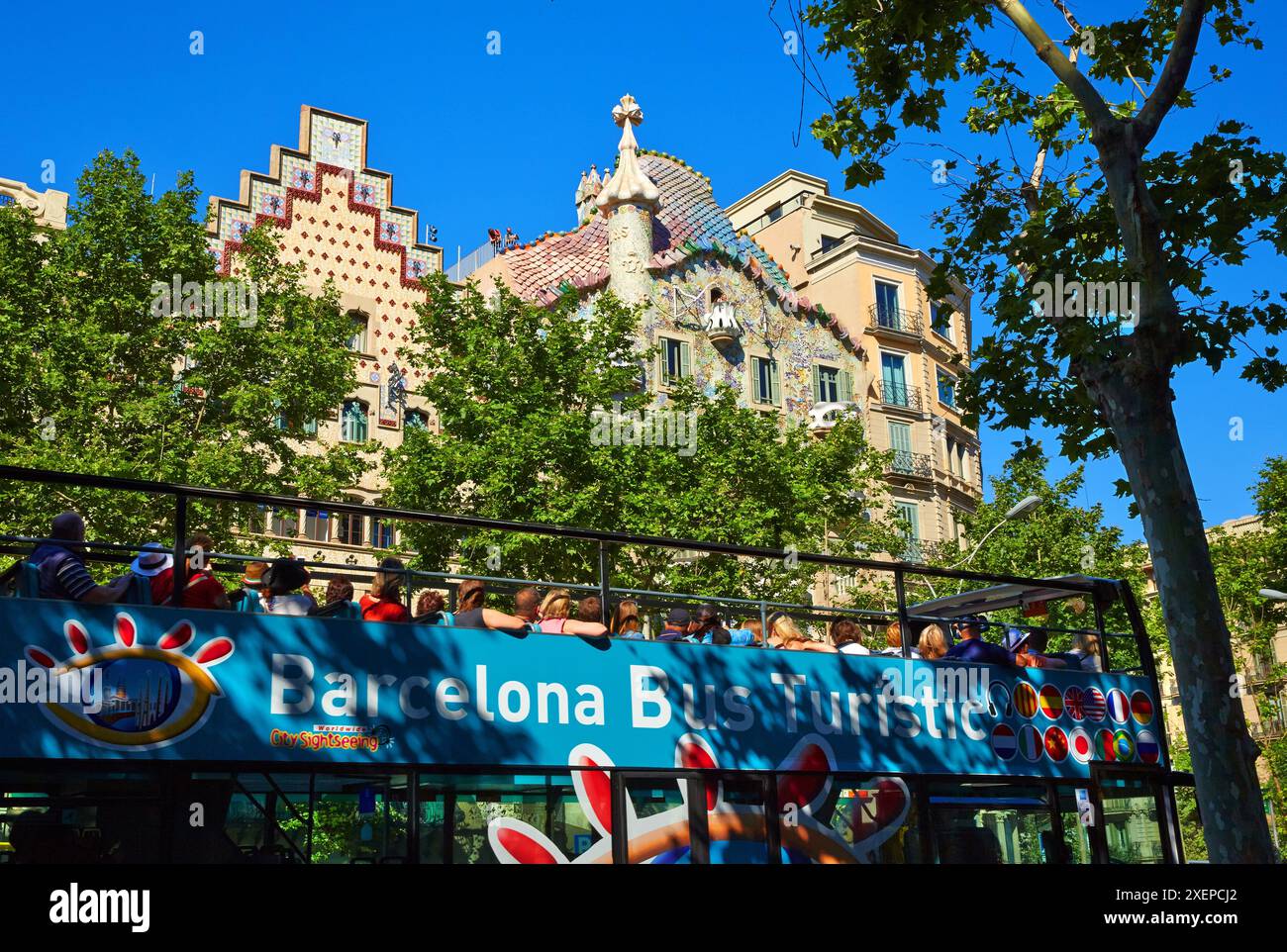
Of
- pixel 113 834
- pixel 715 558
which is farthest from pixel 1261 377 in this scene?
pixel 715 558

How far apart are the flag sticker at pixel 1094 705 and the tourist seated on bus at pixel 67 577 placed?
7.38 m

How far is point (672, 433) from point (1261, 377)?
55.4 ft

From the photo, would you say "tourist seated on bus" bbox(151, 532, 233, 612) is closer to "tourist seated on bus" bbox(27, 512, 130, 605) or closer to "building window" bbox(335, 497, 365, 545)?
"tourist seated on bus" bbox(27, 512, 130, 605)

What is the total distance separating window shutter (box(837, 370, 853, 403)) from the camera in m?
43.9

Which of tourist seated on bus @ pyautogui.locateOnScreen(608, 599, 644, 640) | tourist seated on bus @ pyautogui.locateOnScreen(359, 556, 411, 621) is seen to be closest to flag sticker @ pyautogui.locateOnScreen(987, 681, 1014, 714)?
tourist seated on bus @ pyautogui.locateOnScreen(608, 599, 644, 640)

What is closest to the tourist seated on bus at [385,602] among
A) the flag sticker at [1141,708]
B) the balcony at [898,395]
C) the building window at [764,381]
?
the flag sticker at [1141,708]

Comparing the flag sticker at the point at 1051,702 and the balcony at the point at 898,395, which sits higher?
the balcony at the point at 898,395

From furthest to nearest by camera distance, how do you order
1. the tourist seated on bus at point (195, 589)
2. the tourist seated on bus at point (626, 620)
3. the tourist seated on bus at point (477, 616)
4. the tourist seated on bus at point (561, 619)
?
1. the tourist seated on bus at point (626, 620)
2. the tourist seated on bus at point (561, 619)
3. the tourist seated on bus at point (477, 616)
4. the tourist seated on bus at point (195, 589)

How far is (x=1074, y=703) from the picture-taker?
1024cm

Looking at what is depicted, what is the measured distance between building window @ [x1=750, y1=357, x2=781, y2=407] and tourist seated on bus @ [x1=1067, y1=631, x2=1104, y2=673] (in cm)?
2977

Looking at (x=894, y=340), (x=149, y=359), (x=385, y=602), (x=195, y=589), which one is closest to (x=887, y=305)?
(x=894, y=340)

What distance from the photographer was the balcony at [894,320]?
46.4 metres

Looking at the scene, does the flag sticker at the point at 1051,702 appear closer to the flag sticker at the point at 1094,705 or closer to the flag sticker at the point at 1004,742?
the flag sticker at the point at 1094,705

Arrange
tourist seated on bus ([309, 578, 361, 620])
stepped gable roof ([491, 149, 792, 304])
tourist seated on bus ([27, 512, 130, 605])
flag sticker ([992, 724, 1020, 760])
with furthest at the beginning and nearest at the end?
stepped gable roof ([491, 149, 792, 304]) → flag sticker ([992, 724, 1020, 760]) → tourist seated on bus ([309, 578, 361, 620]) → tourist seated on bus ([27, 512, 130, 605])
